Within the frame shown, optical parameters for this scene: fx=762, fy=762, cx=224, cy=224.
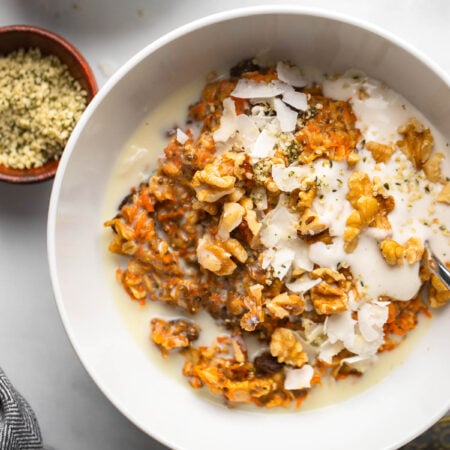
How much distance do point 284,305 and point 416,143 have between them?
2.06 ft

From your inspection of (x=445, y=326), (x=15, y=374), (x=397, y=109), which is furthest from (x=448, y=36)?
(x=15, y=374)

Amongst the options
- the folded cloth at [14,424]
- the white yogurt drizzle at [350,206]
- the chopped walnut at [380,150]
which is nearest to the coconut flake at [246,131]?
the white yogurt drizzle at [350,206]

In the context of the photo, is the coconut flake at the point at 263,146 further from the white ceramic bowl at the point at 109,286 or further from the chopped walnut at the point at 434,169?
the chopped walnut at the point at 434,169

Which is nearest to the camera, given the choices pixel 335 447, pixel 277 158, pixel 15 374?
pixel 277 158

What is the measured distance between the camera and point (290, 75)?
2.35m

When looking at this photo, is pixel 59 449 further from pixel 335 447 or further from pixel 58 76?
pixel 58 76

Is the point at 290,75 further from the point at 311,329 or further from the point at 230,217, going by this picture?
the point at 311,329

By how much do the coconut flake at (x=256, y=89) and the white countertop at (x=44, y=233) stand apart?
0.98 feet

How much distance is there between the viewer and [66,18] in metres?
2.48

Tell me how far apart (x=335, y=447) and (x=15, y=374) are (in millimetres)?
1093

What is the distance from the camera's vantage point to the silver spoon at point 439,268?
229 cm

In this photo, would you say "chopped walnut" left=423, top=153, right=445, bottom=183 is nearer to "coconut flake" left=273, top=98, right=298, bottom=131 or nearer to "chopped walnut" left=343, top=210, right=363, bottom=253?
"chopped walnut" left=343, top=210, right=363, bottom=253

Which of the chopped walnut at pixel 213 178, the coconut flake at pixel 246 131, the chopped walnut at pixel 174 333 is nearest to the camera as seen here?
the chopped walnut at pixel 213 178

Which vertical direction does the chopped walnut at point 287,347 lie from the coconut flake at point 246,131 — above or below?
below
